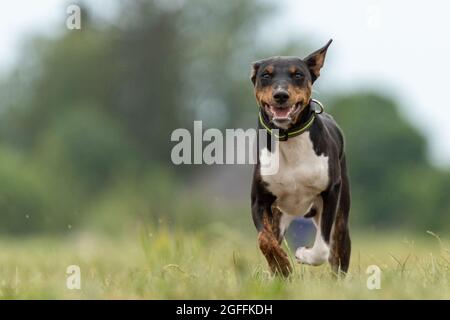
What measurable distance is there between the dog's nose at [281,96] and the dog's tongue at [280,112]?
0.09m

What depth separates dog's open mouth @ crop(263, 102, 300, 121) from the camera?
7.73 m

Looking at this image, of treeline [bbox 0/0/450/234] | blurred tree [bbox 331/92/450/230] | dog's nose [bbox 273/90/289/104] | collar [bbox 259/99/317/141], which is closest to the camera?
dog's nose [bbox 273/90/289/104]

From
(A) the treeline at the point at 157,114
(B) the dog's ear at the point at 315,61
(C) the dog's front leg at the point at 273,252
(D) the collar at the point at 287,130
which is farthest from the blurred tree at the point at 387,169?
(C) the dog's front leg at the point at 273,252

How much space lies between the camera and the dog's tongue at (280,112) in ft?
25.4

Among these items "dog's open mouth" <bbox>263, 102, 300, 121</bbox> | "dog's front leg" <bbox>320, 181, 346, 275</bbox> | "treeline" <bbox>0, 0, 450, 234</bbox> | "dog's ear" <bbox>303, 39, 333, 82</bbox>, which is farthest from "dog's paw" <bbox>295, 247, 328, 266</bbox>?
"treeline" <bbox>0, 0, 450, 234</bbox>

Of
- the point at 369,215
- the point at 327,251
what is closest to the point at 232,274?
the point at 327,251

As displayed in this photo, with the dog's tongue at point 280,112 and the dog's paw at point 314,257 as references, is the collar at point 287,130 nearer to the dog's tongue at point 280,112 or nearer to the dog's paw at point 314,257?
the dog's tongue at point 280,112

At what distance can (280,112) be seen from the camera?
7.76 metres

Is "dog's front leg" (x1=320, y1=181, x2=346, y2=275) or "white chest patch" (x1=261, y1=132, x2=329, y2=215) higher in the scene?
"white chest patch" (x1=261, y1=132, x2=329, y2=215)

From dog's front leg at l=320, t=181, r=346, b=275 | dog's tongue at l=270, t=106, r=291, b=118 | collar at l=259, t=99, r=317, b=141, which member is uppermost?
dog's tongue at l=270, t=106, r=291, b=118

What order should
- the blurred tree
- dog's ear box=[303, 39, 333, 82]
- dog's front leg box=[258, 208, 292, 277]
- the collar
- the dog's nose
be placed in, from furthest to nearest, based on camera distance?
the blurred tree
dog's ear box=[303, 39, 333, 82]
the collar
dog's front leg box=[258, 208, 292, 277]
the dog's nose

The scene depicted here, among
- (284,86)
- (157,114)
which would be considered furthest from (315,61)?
(157,114)

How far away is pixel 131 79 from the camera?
2003 inches

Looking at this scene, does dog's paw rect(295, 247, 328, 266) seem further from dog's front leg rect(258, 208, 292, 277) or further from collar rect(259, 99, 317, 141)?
collar rect(259, 99, 317, 141)
